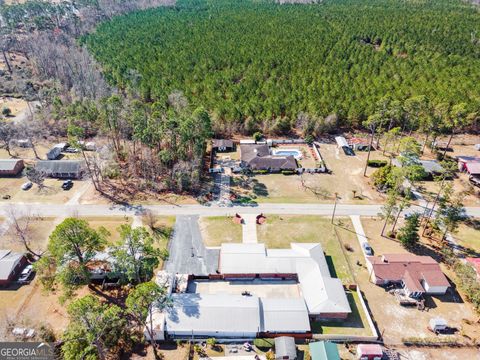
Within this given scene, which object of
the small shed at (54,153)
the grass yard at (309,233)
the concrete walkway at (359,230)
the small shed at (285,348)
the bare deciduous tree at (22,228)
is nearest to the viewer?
the small shed at (285,348)

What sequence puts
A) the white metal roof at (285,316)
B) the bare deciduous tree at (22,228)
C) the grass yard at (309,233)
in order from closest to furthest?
the white metal roof at (285,316) < the bare deciduous tree at (22,228) < the grass yard at (309,233)

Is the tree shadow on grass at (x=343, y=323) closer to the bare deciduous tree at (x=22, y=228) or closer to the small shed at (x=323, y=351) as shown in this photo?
the small shed at (x=323, y=351)

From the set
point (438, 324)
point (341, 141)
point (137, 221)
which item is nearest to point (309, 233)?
point (438, 324)

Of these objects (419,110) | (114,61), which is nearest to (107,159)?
(114,61)

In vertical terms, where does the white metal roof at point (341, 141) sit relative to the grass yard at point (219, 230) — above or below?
above

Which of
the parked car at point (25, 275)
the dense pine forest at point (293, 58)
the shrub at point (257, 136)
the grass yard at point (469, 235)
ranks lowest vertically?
the parked car at point (25, 275)

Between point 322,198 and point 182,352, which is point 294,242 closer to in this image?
point 322,198

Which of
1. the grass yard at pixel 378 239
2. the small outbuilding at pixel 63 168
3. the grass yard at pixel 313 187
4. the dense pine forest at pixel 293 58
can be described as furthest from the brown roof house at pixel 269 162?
the small outbuilding at pixel 63 168

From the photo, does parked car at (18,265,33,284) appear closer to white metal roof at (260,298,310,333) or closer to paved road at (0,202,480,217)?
paved road at (0,202,480,217)
